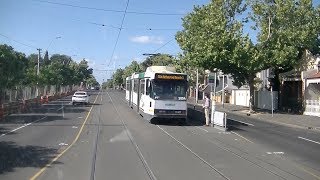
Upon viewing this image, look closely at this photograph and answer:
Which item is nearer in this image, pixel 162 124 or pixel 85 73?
pixel 162 124

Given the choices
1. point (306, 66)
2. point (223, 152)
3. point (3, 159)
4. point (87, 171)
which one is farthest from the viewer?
point (306, 66)

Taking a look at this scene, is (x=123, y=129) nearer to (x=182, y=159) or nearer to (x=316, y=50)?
(x=182, y=159)

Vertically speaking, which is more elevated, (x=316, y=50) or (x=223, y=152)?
(x=316, y=50)

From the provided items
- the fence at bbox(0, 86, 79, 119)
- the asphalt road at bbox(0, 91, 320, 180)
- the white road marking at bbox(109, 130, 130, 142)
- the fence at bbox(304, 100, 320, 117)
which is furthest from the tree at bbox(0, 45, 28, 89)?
the fence at bbox(304, 100, 320, 117)

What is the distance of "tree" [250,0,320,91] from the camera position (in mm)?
40531

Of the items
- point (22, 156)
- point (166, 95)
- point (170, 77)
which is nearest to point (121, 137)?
point (22, 156)

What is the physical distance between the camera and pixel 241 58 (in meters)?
40.8

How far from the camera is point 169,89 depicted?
1101 inches

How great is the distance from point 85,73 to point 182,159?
13480 cm

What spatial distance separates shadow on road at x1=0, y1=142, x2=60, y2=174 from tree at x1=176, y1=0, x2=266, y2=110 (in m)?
26.2

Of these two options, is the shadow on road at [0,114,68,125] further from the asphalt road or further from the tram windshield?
the tram windshield

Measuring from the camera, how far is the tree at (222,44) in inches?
1606

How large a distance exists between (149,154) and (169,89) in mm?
12513

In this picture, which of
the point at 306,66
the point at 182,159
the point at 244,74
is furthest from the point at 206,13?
the point at 182,159
